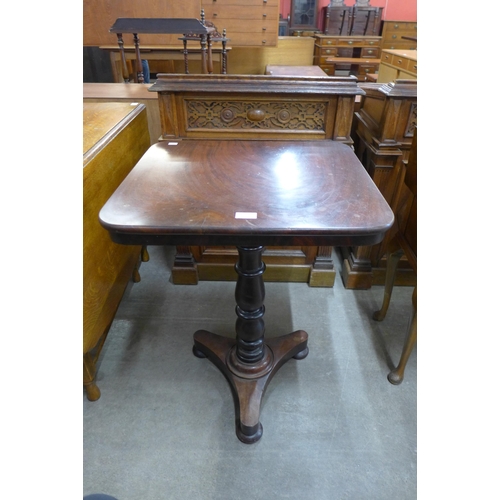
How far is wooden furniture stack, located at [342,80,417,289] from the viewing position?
→ 59.5 inches

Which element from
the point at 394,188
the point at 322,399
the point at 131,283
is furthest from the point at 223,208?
the point at 131,283

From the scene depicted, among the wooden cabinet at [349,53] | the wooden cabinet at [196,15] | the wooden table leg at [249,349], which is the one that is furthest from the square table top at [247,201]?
the wooden cabinet at [349,53]

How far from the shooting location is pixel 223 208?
2.82 ft

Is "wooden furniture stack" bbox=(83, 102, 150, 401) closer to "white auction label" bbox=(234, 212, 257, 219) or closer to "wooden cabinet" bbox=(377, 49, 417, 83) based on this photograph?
"white auction label" bbox=(234, 212, 257, 219)

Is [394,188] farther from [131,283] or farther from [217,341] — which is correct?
[131,283]

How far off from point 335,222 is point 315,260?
111 cm

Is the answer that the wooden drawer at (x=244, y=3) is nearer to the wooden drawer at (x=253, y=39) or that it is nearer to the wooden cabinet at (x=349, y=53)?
the wooden drawer at (x=253, y=39)

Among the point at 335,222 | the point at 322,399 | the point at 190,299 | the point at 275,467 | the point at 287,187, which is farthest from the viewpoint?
the point at 190,299

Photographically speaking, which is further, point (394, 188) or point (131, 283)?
point (131, 283)

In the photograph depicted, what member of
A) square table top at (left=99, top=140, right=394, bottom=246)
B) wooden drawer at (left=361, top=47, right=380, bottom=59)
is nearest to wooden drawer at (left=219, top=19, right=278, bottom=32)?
wooden drawer at (left=361, top=47, right=380, bottom=59)

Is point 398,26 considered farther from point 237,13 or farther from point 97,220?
point 97,220

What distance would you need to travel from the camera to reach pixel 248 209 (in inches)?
33.6

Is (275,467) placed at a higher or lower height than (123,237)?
lower

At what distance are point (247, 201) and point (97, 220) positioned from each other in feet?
2.22
